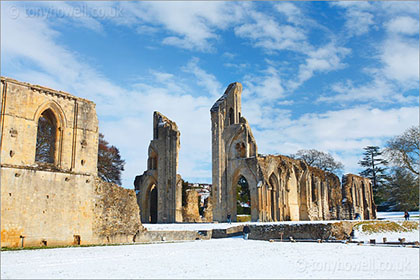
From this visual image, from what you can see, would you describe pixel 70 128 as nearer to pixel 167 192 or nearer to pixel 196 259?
pixel 196 259

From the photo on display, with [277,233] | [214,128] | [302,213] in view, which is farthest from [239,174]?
[277,233]

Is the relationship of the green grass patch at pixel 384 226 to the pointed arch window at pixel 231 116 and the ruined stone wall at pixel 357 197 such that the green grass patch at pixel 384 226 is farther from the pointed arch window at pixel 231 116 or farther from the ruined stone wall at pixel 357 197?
the ruined stone wall at pixel 357 197

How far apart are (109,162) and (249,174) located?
40.8 ft

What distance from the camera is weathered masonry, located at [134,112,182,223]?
35531mm

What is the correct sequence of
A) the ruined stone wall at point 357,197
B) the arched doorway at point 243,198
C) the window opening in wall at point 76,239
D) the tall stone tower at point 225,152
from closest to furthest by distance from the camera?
the window opening in wall at point 76,239, the tall stone tower at point 225,152, the ruined stone wall at point 357,197, the arched doorway at point 243,198

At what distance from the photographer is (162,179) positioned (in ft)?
119

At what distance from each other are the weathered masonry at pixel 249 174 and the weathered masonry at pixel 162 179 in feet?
10.7

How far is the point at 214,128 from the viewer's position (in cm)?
3659

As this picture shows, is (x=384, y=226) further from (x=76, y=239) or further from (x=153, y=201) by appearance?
(x=153, y=201)

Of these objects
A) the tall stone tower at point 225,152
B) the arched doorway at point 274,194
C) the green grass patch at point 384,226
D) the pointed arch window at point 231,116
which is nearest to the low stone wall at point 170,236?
the green grass patch at point 384,226

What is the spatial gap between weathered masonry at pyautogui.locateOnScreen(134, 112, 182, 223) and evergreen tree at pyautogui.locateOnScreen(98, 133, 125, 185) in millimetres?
1929

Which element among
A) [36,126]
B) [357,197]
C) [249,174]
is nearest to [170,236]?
[36,126]

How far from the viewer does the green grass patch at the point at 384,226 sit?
2152 cm

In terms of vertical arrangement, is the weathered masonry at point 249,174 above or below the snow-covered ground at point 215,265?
above
